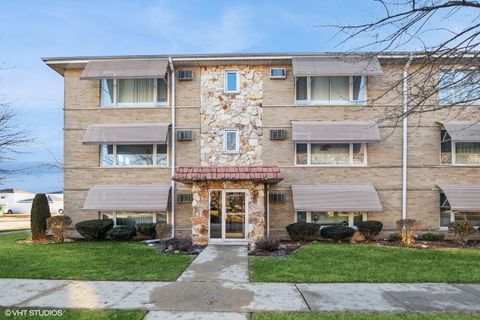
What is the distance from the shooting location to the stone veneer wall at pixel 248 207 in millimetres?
14922

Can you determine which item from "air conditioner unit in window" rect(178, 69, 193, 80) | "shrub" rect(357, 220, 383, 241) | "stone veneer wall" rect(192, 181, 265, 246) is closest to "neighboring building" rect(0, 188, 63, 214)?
"air conditioner unit in window" rect(178, 69, 193, 80)

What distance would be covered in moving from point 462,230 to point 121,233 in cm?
1429

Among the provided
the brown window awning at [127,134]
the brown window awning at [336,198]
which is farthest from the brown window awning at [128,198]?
the brown window awning at [336,198]

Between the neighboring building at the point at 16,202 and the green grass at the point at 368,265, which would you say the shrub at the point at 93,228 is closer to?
the green grass at the point at 368,265

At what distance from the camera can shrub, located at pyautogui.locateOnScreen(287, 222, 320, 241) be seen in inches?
600

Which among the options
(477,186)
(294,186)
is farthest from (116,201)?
(477,186)

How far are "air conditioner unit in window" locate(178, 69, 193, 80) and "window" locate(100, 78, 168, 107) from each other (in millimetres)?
883

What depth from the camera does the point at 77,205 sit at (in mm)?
16844

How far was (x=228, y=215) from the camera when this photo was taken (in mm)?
15430

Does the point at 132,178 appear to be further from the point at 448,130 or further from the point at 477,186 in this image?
the point at 477,186

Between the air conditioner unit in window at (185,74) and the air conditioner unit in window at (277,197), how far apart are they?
22.0ft

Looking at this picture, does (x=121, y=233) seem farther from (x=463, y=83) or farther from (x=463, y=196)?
(x=463, y=196)

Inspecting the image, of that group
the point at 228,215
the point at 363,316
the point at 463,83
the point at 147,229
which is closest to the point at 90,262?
the point at 147,229

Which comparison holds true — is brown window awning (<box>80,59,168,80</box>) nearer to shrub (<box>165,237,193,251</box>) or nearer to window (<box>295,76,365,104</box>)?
window (<box>295,76,365,104</box>)
